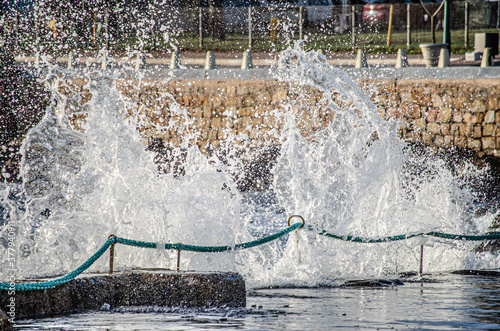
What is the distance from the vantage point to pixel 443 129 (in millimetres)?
15844

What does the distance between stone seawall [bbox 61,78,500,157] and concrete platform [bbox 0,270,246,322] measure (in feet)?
35.3

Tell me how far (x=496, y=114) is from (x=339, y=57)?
6.34 metres

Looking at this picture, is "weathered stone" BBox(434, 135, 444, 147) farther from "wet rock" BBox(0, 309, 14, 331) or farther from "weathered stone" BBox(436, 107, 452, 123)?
"wet rock" BBox(0, 309, 14, 331)

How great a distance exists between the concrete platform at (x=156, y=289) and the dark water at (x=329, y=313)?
0.26 ft

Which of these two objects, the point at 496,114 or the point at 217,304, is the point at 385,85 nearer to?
the point at 496,114

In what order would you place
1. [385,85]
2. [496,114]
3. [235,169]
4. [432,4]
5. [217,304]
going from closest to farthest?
[217,304]
[496,114]
[385,85]
[235,169]
[432,4]

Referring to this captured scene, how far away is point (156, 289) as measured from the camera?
5.57 meters

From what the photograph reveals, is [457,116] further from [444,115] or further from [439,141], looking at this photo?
[439,141]

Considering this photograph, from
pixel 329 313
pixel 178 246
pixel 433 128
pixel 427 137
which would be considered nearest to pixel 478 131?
pixel 433 128

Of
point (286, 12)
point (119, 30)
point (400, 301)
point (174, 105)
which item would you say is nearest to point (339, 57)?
point (286, 12)

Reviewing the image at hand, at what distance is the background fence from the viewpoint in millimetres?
21656

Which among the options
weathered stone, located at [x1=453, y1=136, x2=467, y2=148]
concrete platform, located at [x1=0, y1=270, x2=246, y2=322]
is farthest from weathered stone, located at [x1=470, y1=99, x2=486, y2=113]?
concrete platform, located at [x1=0, y1=270, x2=246, y2=322]

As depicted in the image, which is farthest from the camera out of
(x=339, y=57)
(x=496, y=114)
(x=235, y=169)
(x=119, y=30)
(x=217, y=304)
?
(x=119, y=30)

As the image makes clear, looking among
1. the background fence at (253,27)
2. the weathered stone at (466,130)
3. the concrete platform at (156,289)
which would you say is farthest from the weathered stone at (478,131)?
the concrete platform at (156,289)
